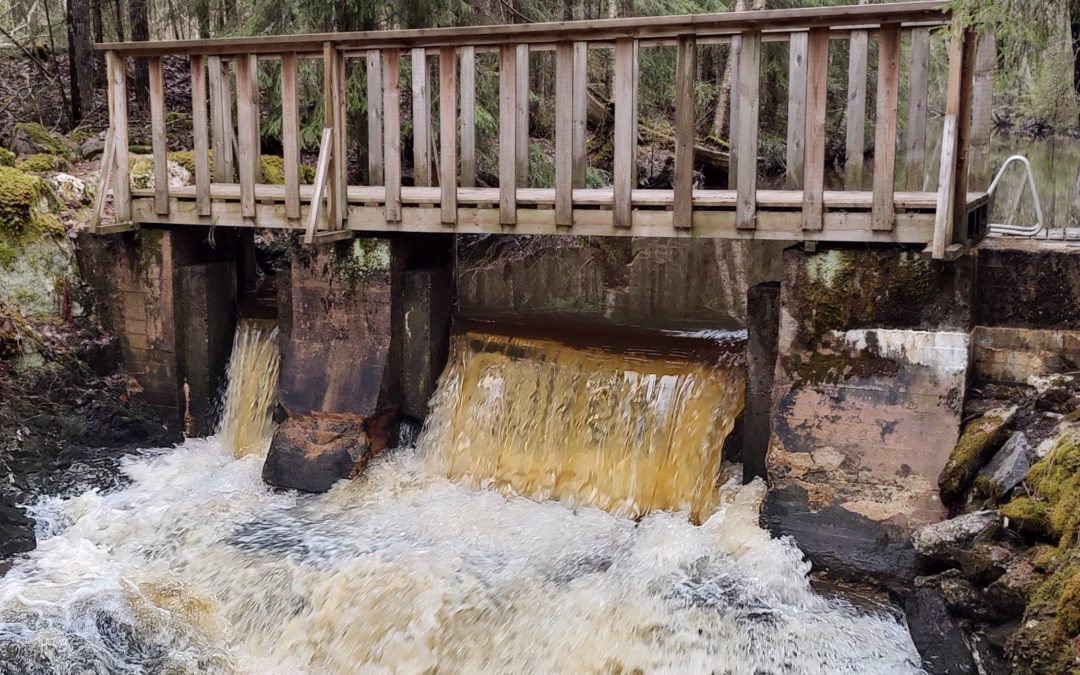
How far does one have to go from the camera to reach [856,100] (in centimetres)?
718

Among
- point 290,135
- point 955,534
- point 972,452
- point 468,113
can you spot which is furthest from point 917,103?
point 290,135

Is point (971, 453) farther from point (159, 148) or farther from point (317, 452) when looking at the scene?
point (159, 148)

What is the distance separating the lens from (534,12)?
14.6 meters

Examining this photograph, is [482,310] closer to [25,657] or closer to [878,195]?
[878,195]

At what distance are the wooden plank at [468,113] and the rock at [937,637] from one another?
5152 mm

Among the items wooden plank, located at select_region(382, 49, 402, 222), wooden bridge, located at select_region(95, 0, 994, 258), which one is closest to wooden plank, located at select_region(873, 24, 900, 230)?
wooden bridge, located at select_region(95, 0, 994, 258)

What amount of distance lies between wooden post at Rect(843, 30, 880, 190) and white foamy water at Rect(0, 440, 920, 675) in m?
2.81

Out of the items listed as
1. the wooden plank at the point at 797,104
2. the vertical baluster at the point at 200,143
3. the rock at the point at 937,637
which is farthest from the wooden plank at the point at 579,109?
the rock at the point at 937,637

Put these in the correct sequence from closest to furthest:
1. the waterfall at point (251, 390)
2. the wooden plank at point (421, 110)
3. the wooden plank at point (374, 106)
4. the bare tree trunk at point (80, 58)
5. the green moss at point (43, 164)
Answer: the wooden plank at point (421, 110) < the wooden plank at point (374, 106) < the waterfall at point (251, 390) < the green moss at point (43, 164) < the bare tree trunk at point (80, 58)

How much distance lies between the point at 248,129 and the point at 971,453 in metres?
6.91

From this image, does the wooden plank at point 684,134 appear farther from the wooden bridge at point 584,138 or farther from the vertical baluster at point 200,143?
the vertical baluster at point 200,143

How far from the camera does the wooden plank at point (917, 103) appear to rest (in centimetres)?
701

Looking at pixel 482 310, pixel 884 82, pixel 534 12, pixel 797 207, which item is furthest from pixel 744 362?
pixel 534 12

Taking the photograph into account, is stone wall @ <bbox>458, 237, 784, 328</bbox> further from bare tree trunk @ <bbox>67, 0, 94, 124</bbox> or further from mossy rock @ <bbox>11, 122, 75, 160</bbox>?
bare tree trunk @ <bbox>67, 0, 94, 124</bbox>
